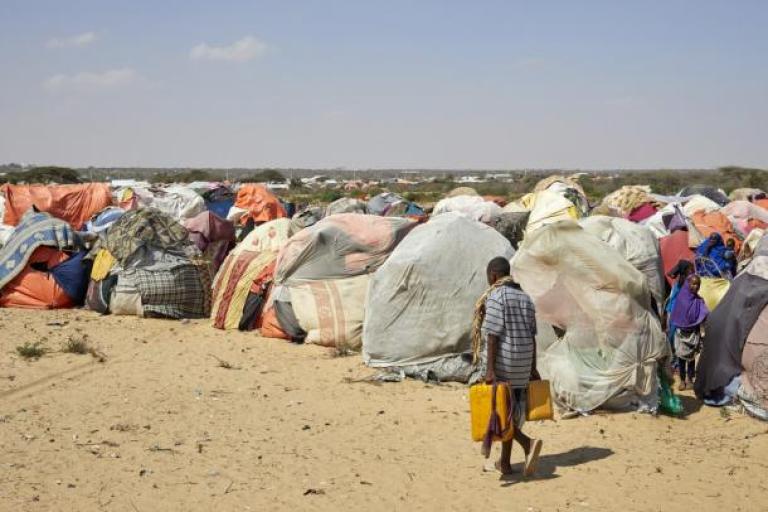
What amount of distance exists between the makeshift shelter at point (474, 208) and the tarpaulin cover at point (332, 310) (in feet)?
11.9

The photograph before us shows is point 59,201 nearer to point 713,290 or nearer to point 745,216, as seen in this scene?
point 713,290

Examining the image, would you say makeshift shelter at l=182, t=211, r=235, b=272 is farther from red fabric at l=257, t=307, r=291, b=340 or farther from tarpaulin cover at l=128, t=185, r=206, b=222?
red fabric at l=257, t=307, r=291, b=340

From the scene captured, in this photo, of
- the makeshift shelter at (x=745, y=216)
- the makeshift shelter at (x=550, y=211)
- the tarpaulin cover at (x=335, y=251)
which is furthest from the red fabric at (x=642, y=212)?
the tarpaulin cover at (x=335, y=251)

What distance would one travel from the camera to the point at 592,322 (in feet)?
A: 24.2

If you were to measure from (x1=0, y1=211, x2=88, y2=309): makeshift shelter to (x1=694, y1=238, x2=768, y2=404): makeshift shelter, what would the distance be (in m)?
8.80

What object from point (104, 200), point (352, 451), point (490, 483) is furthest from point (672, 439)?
point (104, 200)

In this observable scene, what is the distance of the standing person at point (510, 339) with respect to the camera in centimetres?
550

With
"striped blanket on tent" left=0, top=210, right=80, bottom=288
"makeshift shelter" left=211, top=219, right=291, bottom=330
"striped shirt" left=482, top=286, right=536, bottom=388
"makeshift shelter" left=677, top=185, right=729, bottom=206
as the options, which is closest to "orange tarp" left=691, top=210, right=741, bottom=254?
"makeshift shelter" left=677, top=185, right=729, bottom=206

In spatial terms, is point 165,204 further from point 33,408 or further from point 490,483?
point 490,483

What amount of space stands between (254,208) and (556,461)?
11.3 metres

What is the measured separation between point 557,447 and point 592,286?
1614mm

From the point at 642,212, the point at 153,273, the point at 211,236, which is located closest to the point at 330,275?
the point at 153,273

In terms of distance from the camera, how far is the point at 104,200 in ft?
50.8

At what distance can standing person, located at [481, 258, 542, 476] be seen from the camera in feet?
18.0
